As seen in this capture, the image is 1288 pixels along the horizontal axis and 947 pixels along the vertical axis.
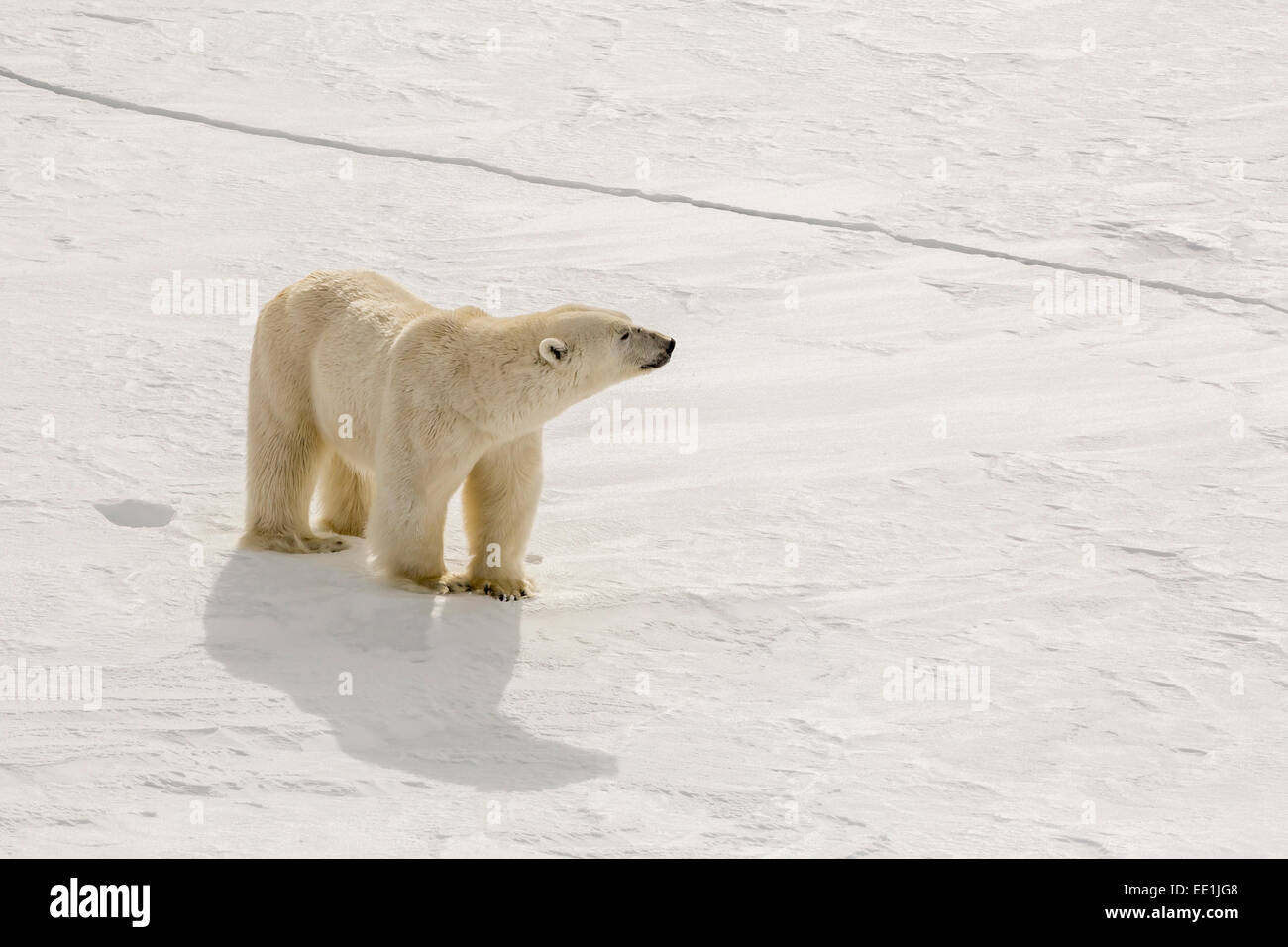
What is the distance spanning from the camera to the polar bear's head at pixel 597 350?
5.21 metres

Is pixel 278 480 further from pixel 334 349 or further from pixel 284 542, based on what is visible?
pixel 334 349

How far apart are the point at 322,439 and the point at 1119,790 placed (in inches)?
114

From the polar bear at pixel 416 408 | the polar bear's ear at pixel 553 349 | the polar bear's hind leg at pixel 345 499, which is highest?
the polar bear's ear at pixel 553 349

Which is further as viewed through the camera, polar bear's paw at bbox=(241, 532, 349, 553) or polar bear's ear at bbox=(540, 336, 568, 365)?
polar bear's paw at bbox=(241, 532, 349, 553)

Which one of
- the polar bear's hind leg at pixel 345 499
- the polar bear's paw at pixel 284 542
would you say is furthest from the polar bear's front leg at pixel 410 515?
the polar bear's hind leg at pixel 345 499

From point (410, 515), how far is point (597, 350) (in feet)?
2.63

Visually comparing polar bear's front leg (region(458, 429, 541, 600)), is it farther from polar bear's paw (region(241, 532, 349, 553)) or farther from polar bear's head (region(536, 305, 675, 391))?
polar bear's paw (region(241, 532, 349, 553))

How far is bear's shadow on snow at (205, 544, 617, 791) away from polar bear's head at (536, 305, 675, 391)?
85cm

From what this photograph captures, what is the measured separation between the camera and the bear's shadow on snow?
15.4ft

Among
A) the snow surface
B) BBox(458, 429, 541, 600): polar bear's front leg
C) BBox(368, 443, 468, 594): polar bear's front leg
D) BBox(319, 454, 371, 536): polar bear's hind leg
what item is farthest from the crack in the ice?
Answer: BBox(368, 443, 468, 594): polar bear's front leg

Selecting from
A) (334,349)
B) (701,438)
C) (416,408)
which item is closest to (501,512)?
(416,408)

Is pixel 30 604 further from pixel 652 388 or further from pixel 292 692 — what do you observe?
pixel 652 388

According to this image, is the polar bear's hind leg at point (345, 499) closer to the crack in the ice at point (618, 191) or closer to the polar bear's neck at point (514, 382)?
the polar bear's neck at point (514, 382)

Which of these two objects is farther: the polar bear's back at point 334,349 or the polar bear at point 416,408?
the polar bear's back at point 334,349
